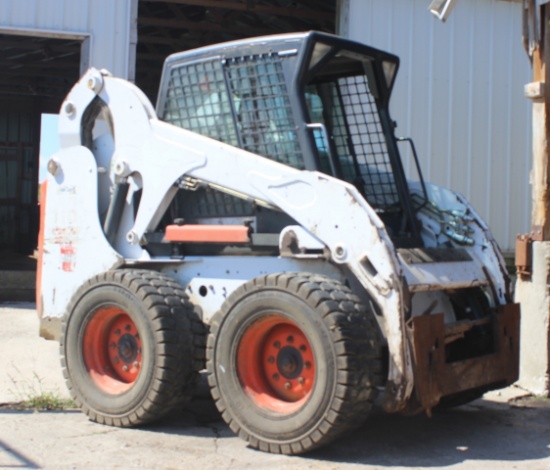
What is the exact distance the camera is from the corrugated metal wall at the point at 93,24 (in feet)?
35.0

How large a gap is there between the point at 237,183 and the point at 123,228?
1129 millimetres

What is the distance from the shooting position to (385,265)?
212 inches

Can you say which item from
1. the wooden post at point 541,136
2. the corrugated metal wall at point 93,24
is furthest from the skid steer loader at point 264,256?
the corrugated metal wall at point 93,24

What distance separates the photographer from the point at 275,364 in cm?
575

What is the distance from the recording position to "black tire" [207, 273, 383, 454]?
17.3 feet

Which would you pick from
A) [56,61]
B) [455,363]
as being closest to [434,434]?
[455,363]

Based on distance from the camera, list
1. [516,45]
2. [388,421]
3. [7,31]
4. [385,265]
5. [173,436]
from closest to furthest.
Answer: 1. [385,265]
2. [173,436]
3. [388,421]
4. [7,31]
5. [516,45]

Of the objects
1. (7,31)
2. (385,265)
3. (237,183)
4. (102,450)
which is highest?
(7,31)

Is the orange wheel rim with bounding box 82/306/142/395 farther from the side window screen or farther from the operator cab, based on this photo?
the side window screen

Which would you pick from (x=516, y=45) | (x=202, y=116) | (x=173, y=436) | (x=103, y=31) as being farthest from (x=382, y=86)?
(x=516, y=45)

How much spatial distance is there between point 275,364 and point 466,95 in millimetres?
6947

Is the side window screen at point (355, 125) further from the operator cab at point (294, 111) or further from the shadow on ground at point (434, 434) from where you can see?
the shadow on ground at point (434, 434)

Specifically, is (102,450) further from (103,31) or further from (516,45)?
(516,45)

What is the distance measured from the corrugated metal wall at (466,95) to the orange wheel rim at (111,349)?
591 cm
